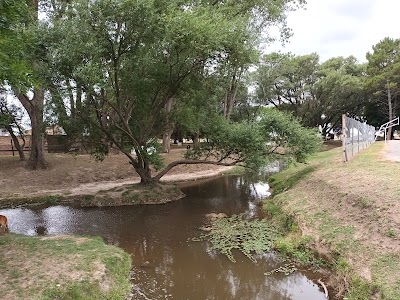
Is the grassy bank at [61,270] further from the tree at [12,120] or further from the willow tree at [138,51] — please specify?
the tree at [12,120]

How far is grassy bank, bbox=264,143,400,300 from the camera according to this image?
643 centimetres

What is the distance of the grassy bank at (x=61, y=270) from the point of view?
20.4 ft

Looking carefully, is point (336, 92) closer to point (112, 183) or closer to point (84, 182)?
point (112, 183)

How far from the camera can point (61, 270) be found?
7.00m

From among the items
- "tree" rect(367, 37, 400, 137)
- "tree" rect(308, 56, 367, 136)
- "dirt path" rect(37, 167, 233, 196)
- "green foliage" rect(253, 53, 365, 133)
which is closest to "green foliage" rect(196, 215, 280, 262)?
"dirt path" rect(37, 167, 233, 196)

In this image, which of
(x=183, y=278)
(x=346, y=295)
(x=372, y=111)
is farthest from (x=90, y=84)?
(x=372, y=111)

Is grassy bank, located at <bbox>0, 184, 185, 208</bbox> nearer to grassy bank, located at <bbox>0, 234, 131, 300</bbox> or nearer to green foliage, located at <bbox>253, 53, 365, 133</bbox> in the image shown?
grassy bank, located at <bbox>0, 234, 131, 300</bbox>

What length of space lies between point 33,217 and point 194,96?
9299mm

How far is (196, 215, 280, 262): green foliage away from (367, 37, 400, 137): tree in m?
31.9

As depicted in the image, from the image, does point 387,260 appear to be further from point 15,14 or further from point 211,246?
point 15,14

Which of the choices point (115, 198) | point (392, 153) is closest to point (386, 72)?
point (392, 153)

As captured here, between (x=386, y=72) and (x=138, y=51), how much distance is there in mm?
32304

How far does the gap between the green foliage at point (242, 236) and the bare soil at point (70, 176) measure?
8.92 metres

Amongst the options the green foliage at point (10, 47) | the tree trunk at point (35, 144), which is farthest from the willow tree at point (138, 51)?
the tree trunk at point (35, 144)
